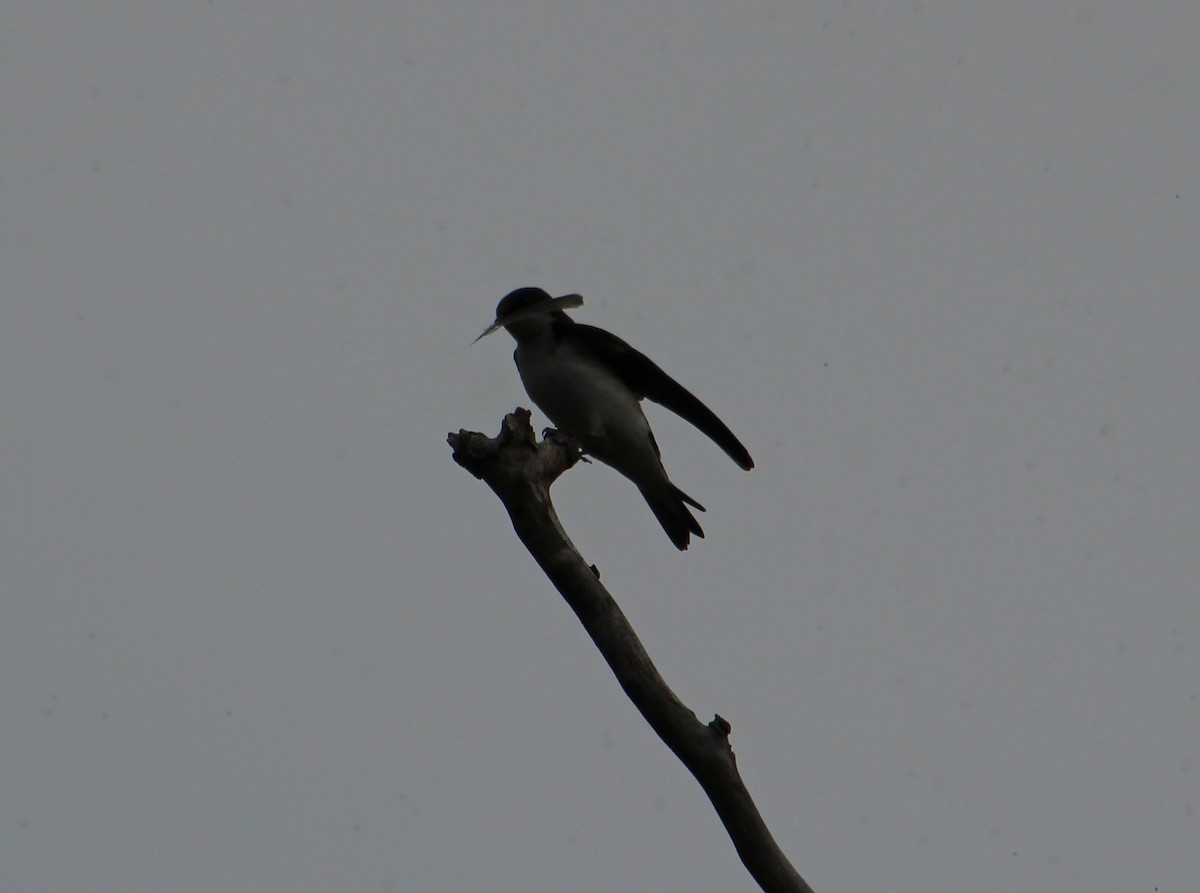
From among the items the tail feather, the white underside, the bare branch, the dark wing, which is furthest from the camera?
the tail feather

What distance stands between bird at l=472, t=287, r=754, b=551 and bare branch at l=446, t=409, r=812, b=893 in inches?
78.6

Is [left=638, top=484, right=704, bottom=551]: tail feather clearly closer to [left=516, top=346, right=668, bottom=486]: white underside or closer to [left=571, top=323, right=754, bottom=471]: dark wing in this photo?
[left=516, top=346, right=668, bottom=486]: white underside

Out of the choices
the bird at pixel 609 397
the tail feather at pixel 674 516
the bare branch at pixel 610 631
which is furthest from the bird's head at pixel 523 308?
the bare branch at pixel 610 631

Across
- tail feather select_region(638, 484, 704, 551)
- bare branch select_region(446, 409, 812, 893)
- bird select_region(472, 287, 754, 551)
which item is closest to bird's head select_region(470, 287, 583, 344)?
bird select_region(472, 287, 754, 551)

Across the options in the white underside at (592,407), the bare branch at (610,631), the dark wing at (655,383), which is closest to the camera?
the bare branch at (610,631)

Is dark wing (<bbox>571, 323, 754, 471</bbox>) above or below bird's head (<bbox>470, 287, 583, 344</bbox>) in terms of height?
below

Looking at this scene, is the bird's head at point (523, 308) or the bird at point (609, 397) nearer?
the bird at point (609, 397)

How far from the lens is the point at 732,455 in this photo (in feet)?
25.3

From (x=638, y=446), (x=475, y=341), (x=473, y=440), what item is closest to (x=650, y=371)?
(x=638, y=446)

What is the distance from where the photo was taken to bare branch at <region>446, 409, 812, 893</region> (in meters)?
4.49

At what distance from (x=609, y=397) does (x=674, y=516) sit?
0.88m

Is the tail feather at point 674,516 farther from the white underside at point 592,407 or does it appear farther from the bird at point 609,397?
the white underside at point 592,407

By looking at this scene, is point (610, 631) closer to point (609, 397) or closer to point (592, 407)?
point (592, 407)

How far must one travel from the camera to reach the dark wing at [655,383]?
25.3ft
